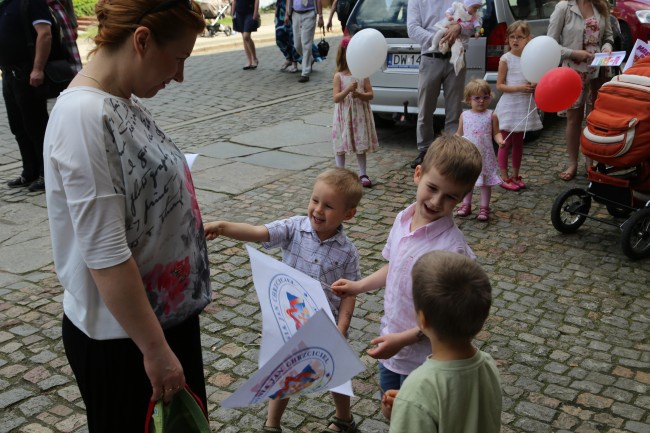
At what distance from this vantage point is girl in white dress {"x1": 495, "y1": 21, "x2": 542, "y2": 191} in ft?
21.9

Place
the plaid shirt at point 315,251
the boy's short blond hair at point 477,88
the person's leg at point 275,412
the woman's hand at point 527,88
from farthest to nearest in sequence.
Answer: the woman's hand at point 527,88 → the boy's short blond hair at point 477,88 → the person's leg at point 275,412 → the plaid shirt at point 315,251

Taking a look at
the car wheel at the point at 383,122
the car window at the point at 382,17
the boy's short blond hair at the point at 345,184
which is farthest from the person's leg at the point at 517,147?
the boy's short blond hair at the point at 345,184

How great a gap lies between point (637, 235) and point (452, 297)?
3.81m

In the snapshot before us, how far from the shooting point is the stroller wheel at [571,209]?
5.59m

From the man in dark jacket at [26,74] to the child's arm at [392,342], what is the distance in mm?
5388

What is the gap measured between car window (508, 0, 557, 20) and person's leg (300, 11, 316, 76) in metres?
5.01

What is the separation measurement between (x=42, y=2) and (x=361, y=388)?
4909 mm

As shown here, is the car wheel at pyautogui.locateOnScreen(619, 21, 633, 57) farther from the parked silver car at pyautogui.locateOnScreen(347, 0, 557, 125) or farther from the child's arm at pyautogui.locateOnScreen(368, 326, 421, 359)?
the child's arm at pyautogui.locateOnScreen(368, 326, 421, 359)

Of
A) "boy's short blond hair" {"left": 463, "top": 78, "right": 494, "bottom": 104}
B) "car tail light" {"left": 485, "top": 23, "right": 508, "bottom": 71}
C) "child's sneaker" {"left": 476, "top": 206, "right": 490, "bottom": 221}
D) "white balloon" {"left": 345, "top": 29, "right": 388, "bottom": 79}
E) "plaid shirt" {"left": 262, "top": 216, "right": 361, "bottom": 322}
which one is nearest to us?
"plaid shirt" {"left": 262, "top": 216, "right": 361, "bottom": 322}

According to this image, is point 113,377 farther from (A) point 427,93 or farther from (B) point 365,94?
(A) point 427,93

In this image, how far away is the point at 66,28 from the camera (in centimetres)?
691

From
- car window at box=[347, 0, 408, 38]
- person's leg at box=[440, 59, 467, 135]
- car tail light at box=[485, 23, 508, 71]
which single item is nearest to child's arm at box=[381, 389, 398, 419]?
person's leg at box=[440, 59, 467, 135]

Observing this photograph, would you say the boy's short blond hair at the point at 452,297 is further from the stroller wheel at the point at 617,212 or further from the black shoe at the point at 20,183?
the black shoe at the point at 20,183

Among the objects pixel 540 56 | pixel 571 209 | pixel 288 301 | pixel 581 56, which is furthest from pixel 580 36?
pixel 288 301
